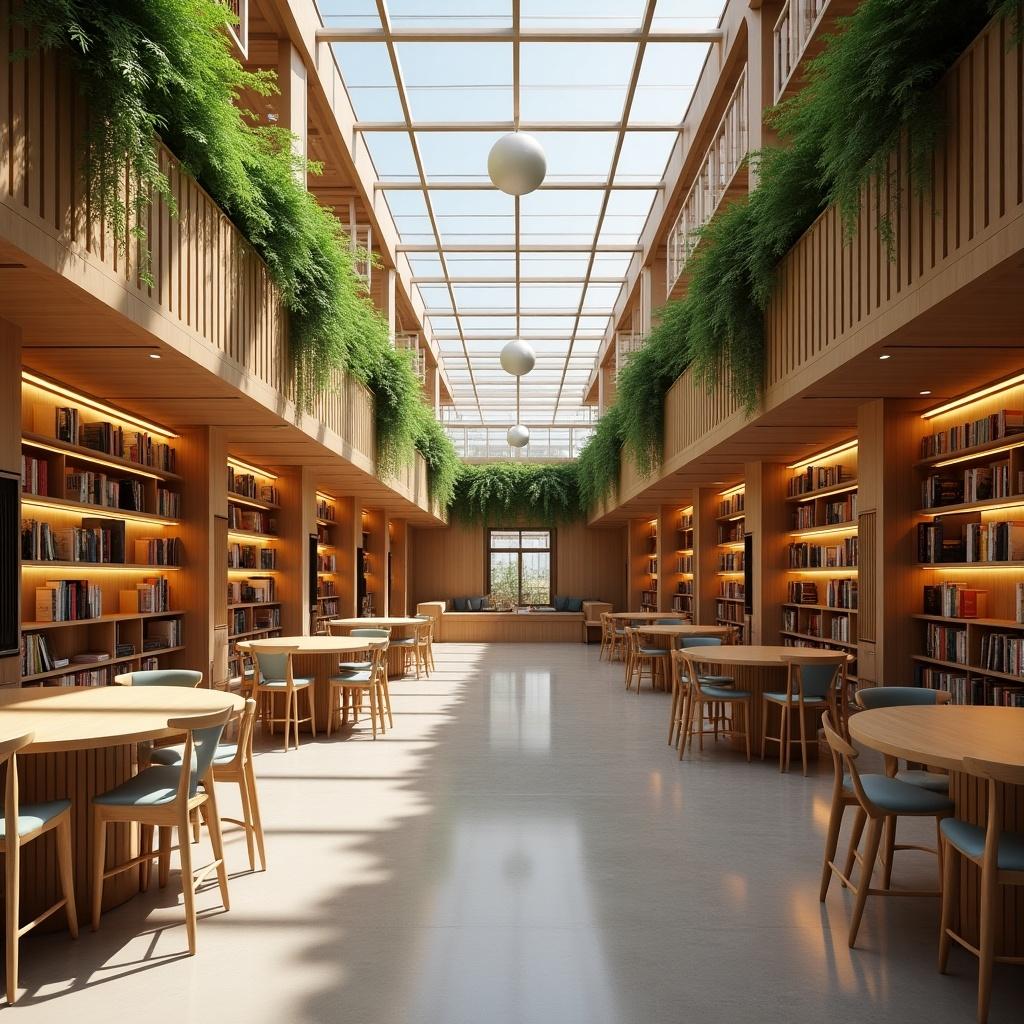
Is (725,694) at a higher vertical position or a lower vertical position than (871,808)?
lower

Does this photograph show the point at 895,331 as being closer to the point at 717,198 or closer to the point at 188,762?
the point at 188,762

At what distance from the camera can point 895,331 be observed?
4719 mm

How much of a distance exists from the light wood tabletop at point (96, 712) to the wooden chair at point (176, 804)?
15cm

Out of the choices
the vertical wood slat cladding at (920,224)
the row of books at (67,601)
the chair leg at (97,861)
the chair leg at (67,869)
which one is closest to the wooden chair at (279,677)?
the row of books at (67,601)

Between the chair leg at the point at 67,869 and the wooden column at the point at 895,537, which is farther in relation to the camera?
the wooden column at the point at 895,537

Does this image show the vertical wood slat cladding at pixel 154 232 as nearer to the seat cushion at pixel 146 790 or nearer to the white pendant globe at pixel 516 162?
the white pendant globe at pixel 516 162

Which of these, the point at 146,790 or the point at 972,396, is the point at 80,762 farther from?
the point at 972,396

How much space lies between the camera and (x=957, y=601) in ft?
21.6

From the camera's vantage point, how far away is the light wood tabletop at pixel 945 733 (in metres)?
3.29

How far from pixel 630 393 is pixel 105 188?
27.5 ft

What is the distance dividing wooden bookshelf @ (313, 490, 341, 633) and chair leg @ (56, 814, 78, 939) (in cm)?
1022

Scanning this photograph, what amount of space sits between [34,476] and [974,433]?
675cm

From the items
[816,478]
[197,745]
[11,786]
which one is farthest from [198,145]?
[816,478]

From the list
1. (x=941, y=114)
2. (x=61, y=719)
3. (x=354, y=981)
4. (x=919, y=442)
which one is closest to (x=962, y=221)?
(x=941, y=114)
